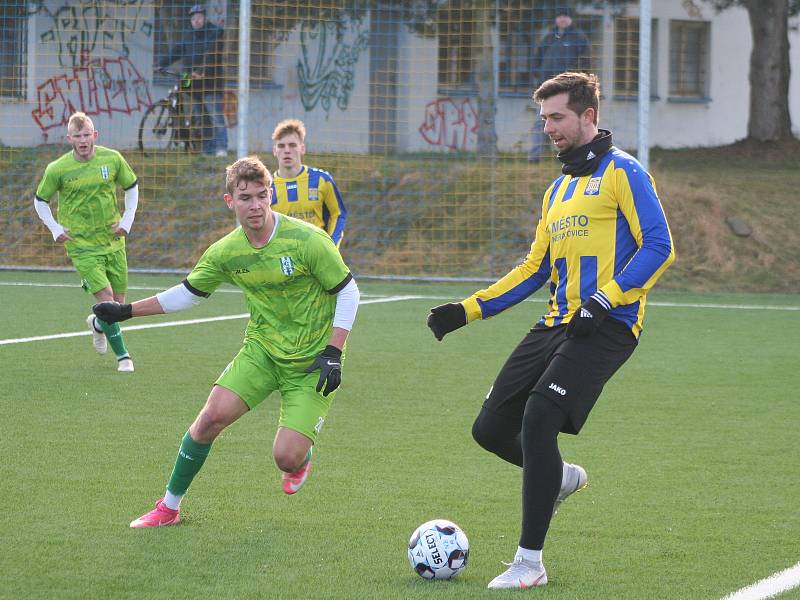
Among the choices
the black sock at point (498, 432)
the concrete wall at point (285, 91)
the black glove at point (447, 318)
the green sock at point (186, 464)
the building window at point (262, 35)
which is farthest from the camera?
the concrete wall at point (285, 91)

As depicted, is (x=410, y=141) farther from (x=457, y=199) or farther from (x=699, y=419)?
(x=699, y=419)

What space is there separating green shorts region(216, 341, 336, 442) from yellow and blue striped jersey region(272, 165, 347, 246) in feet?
16.1

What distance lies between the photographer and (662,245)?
4.80 meters

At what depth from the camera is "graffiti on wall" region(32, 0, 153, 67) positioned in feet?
71.1

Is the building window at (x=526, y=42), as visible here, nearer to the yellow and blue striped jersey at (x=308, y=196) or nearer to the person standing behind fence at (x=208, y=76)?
the person standing behind fence at (x=208, y=76)

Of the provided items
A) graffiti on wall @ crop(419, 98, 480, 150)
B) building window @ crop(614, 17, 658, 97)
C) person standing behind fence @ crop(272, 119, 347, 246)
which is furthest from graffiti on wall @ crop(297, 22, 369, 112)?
person standing behind fence @ crop(272, 119, 347, 246)

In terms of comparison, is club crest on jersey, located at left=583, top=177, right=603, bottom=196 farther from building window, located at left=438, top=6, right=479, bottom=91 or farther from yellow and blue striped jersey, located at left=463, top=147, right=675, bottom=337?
building window, located at left=438, top=6, right=479, bottom=91

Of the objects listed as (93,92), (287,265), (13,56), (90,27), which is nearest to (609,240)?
(287,265)

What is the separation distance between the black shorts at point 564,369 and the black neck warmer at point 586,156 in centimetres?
59

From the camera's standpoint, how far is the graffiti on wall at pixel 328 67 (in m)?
22.7

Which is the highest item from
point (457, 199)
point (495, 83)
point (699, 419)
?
point (495, 83)


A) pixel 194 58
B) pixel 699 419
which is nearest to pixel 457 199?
pixel 194 58

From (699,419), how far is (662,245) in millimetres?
3726

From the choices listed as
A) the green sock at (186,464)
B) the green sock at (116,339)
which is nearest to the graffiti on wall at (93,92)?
the green sock at (116,339)
